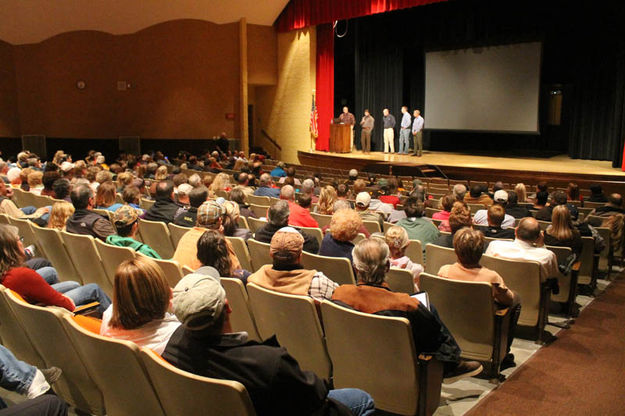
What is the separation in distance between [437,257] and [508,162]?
948 centimetres

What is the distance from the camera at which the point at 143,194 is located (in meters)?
7.82

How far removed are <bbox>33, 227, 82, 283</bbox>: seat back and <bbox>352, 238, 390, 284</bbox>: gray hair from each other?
2.70m

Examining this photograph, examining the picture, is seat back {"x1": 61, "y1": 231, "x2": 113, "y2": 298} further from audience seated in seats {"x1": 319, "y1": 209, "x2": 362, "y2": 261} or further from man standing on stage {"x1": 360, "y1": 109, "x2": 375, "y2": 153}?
man standing on stage {"x1": 360, "y1": 109, "x2": 375, "y2": 153}

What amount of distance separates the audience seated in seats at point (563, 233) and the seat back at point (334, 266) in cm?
221

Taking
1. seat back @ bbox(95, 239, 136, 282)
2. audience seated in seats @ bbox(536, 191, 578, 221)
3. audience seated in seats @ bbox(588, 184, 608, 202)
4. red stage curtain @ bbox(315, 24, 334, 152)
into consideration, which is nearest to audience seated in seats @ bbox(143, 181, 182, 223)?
seat back @ bbox(95, 239, 136, 282)

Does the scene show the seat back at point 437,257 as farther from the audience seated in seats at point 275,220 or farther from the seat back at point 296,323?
the seat back at point 296,323

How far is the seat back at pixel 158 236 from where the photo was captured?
484 centimetres

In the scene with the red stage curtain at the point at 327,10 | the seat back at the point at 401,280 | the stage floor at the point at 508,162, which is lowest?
the seat back at the point at 401,280

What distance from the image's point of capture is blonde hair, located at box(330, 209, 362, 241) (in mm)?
3809

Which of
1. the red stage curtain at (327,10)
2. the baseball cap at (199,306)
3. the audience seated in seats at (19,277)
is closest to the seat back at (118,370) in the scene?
the baseball cap at (199,306)

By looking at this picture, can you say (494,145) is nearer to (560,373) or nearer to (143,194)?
(143,194)

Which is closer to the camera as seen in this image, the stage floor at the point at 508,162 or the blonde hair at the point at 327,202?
the blonde hair at the point at 327,202

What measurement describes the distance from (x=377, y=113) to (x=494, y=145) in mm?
3653

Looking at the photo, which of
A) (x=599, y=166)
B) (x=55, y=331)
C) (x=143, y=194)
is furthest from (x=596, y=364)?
(x=599, y=166)
